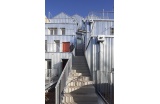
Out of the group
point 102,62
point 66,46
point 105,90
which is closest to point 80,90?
point 105,90

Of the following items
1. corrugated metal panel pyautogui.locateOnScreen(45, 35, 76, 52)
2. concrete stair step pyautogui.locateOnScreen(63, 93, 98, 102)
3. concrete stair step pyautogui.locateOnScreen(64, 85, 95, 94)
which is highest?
corrugated metal panel pyautogui.locateOnScreen(45, 35, 76, 52)

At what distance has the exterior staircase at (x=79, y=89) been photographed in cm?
271

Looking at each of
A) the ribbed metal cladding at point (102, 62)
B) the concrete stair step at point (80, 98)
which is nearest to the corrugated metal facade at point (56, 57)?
the ribbed metal cladding at point (102, 62)

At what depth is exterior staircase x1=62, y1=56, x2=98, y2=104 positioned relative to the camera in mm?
2713

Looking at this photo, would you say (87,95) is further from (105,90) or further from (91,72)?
(91,72)

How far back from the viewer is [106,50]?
10.7 feet

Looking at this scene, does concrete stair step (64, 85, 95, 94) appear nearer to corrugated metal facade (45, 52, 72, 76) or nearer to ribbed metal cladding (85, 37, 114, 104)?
ribbed metal cladding (85, 37, 114, 104)

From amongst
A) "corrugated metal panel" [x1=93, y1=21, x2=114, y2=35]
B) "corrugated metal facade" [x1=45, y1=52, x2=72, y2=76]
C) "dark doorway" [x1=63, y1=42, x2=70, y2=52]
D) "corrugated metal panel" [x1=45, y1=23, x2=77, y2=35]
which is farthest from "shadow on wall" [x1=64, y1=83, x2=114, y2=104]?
"corrugated metal panel" [x1=45, y1=23, x2=77, y2=35]
